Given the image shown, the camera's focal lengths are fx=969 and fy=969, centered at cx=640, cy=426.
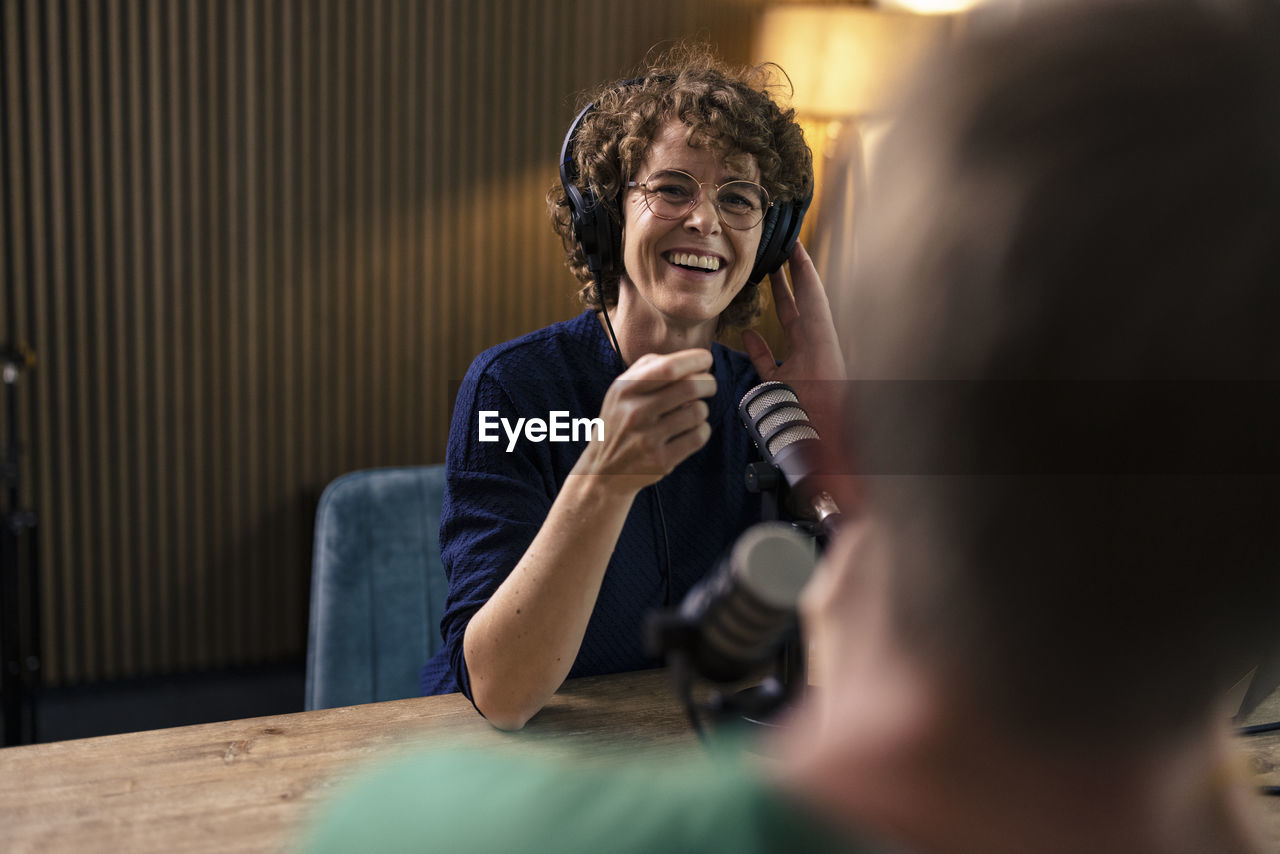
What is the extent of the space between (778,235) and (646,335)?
22 cm

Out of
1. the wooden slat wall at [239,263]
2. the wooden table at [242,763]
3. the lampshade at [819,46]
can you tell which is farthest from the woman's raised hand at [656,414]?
the lampshade at [819,46]

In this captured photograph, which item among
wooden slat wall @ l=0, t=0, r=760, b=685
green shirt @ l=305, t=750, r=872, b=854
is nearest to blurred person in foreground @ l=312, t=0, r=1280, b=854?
green shirt @ l=305, t=750, r=872, b=854

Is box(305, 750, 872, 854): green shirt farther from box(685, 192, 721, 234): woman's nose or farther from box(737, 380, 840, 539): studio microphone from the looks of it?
box(685, 192, 721, 234): woman's nose

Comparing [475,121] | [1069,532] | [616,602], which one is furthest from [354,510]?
[1069,532]

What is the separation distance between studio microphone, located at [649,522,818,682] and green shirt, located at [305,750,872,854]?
0.15 ft

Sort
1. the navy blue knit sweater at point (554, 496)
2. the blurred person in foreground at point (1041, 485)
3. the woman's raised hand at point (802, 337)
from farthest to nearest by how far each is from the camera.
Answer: the navy blue knit sweater at point (554, 496), the woman's raised hand at point (802, 337), the blurred person in foreground at point (1041, 485)

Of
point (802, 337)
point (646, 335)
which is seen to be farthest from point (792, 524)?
point (646, 335)

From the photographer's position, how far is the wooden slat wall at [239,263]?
2.38m

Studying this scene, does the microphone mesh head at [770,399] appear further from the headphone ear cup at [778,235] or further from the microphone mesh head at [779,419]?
the headphone ear cup at [778,235]

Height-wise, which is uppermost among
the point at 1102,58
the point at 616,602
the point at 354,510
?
the point at 1102,58

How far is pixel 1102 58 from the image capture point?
0.93ft

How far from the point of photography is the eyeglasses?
1.28 metres

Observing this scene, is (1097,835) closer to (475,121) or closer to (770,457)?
(770,457)

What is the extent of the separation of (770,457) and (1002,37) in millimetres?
521
